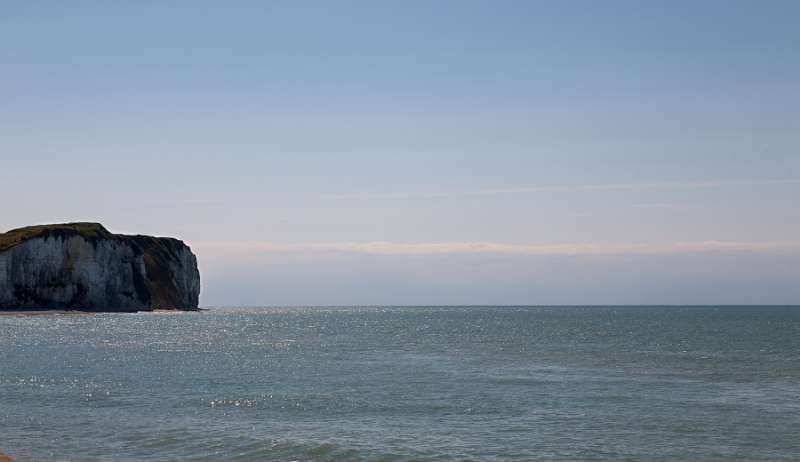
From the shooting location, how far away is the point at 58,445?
31.2m

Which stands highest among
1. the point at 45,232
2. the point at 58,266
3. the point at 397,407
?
the point at 45,232

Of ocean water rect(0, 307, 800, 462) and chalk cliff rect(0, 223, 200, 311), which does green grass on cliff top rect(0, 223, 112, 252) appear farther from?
ocean water rect(0, 307, 800, 462)

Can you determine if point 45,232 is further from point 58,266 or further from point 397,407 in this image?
point 397,407

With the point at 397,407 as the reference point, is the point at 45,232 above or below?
above

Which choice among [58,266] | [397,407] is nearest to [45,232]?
[58,266]

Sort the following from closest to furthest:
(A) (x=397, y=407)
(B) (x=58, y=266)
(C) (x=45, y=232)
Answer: (A) (x=397, y=407), (C) (x=45, y=232), (B) (x=58, y=266)

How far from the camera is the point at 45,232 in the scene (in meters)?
181

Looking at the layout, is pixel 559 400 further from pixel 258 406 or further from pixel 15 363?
pixel 15 363

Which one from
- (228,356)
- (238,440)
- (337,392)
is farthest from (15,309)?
(238,440)

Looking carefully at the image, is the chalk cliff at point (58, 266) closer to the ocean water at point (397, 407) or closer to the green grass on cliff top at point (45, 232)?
the green grass on cliff top at point (45, 232)

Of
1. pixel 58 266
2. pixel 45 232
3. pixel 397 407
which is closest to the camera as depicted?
pixel 397 407

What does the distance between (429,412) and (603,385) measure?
16.3 meters

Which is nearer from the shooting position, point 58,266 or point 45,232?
point 45,232

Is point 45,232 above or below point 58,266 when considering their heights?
above
